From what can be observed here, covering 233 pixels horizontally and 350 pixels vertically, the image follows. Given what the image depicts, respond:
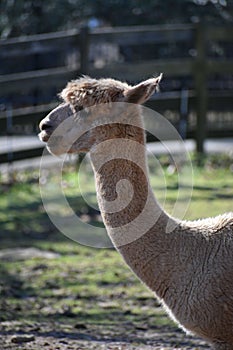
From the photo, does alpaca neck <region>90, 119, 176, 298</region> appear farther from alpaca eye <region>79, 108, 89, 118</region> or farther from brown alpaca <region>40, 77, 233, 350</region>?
alpaca eye <region>79, 108, 89, 118</region>

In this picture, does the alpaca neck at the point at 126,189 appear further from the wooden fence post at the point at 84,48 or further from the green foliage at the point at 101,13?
the green foliage at the point at 101,13

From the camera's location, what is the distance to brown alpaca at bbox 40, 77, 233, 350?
436cm

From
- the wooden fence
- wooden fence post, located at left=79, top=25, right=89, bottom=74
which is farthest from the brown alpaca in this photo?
wooden fence post, located at left=79, top=25, right=89, bottom=74

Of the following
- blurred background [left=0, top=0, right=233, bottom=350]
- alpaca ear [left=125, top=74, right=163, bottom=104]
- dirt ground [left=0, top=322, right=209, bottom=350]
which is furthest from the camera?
blurred background [left=0, top=0, right=233, bottom=350]

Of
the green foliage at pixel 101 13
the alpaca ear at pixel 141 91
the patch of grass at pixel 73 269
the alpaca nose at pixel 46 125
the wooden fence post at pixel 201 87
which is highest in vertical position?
the green foliage at pixel 101 13

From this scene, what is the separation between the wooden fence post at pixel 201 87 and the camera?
1299 centimetres

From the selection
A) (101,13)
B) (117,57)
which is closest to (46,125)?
(117,57)

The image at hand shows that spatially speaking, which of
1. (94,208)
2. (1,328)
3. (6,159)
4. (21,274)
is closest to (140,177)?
(1,328)

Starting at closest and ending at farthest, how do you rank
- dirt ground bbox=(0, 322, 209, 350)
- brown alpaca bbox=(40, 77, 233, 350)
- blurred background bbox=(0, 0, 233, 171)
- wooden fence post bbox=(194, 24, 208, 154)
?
brown alpaca bbox=(40, 77, 233, 350) → dirt ground bbox=(0, 322, 209, 350) → blurred background bbox=(0, 0, 233, 171) → wooden fence post bbox=(194, 24, 208, 154)

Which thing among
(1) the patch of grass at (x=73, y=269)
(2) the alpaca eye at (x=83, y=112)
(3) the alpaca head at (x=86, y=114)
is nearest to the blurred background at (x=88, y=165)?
(1) the patch of grass at (x=73, y=269)

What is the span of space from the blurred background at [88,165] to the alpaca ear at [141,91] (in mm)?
1679

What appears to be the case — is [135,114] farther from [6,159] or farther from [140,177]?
[6,159]

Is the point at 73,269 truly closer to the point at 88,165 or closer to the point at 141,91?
the point at 141,91

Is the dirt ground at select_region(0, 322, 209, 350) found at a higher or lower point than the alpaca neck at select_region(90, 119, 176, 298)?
lower
